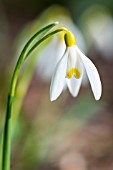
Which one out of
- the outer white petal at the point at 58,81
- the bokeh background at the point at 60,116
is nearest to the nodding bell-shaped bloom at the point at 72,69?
the outer white petal at the point at 58,81

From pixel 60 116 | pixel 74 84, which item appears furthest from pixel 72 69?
pixel 60 116

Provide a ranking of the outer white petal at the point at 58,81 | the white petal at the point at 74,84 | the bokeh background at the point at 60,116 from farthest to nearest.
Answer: the bokeh background at the point at 60,116
the white petal at the point at 74,84
the outer white petal at the point at 58,81

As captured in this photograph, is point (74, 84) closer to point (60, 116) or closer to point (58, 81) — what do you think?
point (58, 81)

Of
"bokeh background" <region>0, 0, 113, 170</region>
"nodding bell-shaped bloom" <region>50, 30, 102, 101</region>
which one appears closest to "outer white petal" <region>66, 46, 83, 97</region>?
"nodding bell-shaped bloom" <region>50, 30, 102, 101</region>

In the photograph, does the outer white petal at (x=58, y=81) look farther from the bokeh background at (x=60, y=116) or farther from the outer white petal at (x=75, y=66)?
the bokeh background at (x=60, y=116)

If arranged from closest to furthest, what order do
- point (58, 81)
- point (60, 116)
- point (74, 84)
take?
1. point (58, 81)
2. point (74, 84)
3. point (60, 116)

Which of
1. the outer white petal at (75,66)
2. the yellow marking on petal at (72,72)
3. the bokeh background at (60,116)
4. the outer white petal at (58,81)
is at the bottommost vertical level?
the outer white petal at (58,81)
